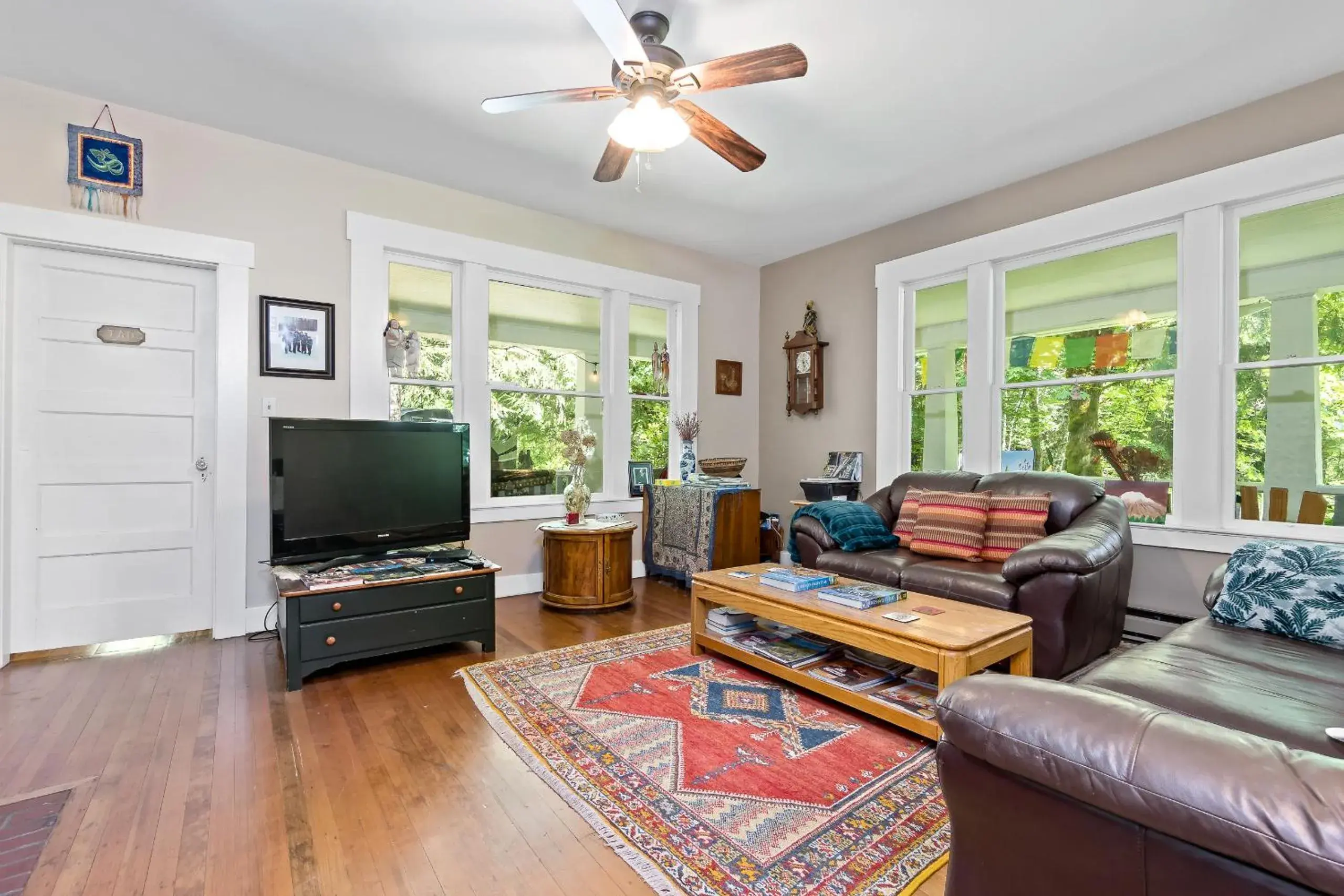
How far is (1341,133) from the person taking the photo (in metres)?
2.80

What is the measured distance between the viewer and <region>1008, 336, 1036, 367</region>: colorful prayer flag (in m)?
3.96

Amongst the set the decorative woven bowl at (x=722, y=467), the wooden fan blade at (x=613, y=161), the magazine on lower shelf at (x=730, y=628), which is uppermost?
the wooden fan blade at (x=613, y=161)

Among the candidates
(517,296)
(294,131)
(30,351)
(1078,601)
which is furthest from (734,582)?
(30,351)

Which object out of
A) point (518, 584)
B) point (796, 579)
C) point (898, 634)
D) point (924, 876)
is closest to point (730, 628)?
point (796, 579)

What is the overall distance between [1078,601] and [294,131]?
442 cm

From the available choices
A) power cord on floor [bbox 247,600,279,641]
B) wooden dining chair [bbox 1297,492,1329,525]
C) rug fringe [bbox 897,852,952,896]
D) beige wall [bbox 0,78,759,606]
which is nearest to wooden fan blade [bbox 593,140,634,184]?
beige wall [bbox 0,78,759,606]

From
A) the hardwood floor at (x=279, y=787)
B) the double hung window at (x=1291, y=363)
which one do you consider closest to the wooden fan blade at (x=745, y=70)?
the hardwood floor at (x=279, y=787)

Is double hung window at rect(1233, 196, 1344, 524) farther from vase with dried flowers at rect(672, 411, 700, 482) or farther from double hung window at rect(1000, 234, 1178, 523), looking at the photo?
vase with dried flowers at rect(672, 411, 700, 482)

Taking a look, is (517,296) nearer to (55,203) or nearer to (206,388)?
(206,388)

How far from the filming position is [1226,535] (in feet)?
10.2

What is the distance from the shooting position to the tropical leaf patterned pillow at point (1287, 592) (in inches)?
75.1

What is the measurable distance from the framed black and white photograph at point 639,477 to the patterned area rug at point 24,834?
11.4 feet

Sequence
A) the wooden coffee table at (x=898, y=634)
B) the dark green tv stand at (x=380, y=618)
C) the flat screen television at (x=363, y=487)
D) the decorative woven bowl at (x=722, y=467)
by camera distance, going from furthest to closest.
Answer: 1. the decorative woven bowl at (x=722, y=467)
2. the flat screen television at (x=363, y=487)
3. the dark green tv stand at (x=380, y=618)
4. the wooden coffee table at (x=898, y=634)

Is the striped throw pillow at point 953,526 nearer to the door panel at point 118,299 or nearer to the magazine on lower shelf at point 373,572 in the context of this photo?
the magazine on lower shelf at point 373,572
